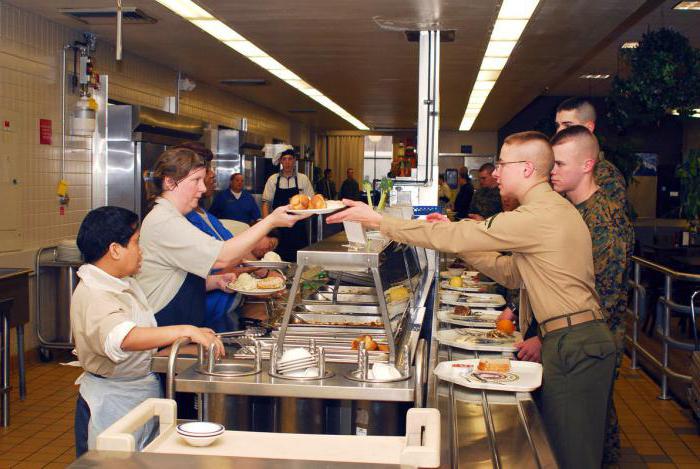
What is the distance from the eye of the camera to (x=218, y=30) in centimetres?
816

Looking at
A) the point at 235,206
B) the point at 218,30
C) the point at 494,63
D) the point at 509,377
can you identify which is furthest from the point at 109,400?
A: the point at 235,206

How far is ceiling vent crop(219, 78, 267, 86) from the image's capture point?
12.5m

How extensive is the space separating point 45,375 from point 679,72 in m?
5.89

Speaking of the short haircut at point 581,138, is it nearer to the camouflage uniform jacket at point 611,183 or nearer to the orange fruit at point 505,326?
the camouflage uniform jacket at point 611,183

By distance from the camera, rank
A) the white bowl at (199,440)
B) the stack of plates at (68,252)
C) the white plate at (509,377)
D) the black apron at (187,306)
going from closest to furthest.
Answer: the white bowl at (199,440) < the white plate at (509,377) < the black apron at (187,306) < the stack of plates at (68,252)

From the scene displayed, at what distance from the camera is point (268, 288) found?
4422 mm

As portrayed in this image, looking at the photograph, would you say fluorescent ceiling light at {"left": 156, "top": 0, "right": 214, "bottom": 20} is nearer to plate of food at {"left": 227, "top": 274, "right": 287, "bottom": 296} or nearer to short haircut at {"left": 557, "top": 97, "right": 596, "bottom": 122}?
plate of food at {"left": 227, "top": 274, "right": 287, "bottom": 296}

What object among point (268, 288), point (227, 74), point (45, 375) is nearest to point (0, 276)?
point (45, 375)

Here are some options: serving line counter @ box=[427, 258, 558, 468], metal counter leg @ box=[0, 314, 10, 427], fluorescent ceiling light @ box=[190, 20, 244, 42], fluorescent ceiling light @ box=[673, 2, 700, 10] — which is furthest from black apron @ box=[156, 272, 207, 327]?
fluorescent ceiling light @ box=[673, 2, 700, 10]

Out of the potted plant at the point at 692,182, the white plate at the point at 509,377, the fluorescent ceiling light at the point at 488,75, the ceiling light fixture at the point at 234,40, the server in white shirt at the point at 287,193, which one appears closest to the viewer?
the white plate at the point at 509,377

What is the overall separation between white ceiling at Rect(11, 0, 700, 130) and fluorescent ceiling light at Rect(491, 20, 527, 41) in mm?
107

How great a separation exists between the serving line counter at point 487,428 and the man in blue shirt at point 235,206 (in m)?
8.17

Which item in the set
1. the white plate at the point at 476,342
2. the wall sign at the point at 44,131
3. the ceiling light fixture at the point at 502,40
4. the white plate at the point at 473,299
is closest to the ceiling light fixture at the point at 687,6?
the ceiling light fixture at the point at 502,40

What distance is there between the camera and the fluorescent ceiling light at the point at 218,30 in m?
7.72
